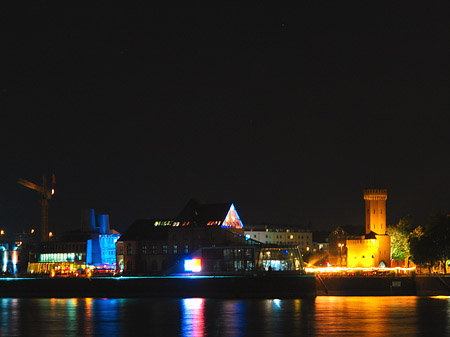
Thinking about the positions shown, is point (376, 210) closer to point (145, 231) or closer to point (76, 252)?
point (145, 231)

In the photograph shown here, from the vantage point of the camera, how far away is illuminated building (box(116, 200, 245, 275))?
12031cm

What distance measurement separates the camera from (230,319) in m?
61.5

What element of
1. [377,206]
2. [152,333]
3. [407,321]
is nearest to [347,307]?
[407,321]

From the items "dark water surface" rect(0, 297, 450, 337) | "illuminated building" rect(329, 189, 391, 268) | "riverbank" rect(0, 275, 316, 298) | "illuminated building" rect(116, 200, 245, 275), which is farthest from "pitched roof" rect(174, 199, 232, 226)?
"illuminated building" rect(329, 189, 391, 268)

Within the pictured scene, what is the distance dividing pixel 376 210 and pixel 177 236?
5543cm

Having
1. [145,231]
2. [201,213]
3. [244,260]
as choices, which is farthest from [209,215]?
[244,260]

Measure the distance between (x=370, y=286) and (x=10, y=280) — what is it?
49.8 metres

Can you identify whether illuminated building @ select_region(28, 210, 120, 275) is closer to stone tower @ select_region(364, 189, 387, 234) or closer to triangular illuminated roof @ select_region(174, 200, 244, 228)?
triangular illuminated roof @ select_region(174, 200, 244, 228)

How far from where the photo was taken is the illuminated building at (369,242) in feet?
507

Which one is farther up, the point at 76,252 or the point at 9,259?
the point at 76,252

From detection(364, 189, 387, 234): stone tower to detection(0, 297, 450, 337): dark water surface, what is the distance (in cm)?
8127

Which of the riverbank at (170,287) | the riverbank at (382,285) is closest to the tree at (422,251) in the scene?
the riverbank at (382,285)

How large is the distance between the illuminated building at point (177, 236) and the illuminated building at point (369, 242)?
129 feet

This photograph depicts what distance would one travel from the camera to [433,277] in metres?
106
